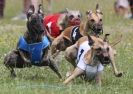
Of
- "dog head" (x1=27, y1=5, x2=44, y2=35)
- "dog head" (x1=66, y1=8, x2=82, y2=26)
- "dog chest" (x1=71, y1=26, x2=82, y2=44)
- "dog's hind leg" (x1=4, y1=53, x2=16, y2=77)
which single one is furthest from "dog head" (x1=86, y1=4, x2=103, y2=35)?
"dog's hind leg" (x1=4, y1=53, x2=16, y2=77)

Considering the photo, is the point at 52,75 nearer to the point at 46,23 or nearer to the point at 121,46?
the point at 46,23

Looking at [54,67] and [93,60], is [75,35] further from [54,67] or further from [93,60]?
[93,60]

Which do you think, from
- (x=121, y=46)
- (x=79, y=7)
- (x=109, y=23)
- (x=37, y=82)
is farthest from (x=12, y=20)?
(x=37, y=82)

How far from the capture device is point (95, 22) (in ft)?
39.9

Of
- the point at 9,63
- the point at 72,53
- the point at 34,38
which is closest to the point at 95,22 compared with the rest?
the point at 72,53

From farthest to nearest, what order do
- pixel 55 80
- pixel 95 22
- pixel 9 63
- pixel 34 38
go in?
1. pixel 95 22
2. pixel 9 63
3. pixel 34 38
4. pixel 55 80

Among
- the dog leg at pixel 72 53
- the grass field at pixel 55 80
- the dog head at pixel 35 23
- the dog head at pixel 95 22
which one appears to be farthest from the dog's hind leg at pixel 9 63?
the dog head at pixel 95 22

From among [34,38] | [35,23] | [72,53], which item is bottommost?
[72,53]

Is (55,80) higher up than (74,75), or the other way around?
(74,75)

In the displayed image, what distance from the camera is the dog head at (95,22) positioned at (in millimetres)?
11938

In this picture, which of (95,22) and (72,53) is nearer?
(72,53)

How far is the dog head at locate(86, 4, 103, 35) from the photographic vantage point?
11938 mm

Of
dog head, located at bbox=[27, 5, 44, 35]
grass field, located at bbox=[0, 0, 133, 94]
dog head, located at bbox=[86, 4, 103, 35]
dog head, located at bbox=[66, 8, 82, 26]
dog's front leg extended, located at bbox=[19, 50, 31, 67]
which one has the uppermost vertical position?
dog head, located at bbox=[27, 5, 44, 35]

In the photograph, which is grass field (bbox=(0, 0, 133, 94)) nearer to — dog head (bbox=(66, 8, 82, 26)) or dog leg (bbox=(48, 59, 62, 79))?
dog leg (bbox=(48, 59, 62, 79))
